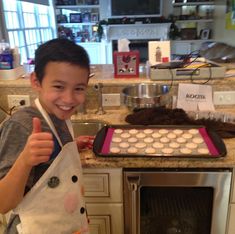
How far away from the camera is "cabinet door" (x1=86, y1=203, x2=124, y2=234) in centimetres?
104

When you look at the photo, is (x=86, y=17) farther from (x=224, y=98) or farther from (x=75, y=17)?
(x=224, y=98)

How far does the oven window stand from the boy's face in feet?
1.66

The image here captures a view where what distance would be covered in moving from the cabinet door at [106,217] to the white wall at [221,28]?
13.0 feet

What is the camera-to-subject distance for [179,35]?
545 centimetres

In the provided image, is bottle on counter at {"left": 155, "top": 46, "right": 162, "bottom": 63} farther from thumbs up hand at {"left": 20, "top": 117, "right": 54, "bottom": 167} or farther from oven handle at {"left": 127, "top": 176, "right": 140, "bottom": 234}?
thumbs up hand at {"left": 20, "top": 117, "right": 54, "bottom": 167}

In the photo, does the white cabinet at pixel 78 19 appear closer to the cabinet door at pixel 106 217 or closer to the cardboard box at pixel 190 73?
the cardboard box at pixel 190 73

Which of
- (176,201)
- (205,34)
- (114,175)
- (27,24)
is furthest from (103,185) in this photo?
(205,34)

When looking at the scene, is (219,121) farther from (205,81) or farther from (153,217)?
(153,217)

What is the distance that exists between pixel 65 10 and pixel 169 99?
16.5ft

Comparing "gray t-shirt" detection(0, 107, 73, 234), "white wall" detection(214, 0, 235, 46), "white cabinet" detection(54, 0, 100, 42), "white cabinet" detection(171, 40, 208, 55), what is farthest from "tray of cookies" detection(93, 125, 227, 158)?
"white cabinet" detection(54, 0, 100, 42)

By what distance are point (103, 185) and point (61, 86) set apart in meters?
0.46

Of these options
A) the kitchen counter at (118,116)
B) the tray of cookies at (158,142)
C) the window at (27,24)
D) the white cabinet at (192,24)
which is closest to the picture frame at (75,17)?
the window at (27,24)

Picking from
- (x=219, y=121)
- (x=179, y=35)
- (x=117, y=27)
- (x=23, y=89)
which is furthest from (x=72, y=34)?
(x=219, y=121)

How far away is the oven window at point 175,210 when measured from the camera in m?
1.07
